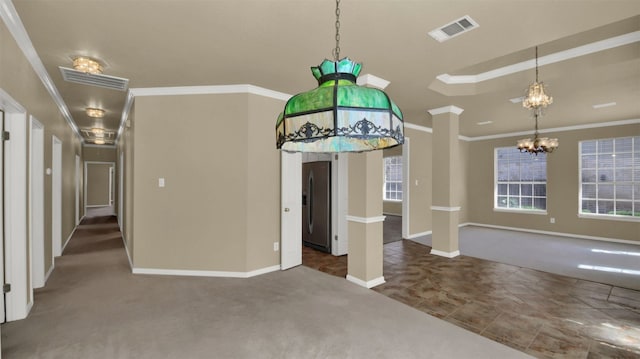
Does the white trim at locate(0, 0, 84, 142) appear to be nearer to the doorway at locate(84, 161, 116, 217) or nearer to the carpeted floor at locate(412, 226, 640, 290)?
the carpeted floor at locate(412, 226, 640, 290)

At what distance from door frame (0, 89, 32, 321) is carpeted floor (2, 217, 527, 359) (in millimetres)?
201

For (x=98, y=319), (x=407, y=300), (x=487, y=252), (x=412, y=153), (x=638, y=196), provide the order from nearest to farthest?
(x=98, y=319), (x=407, y=300), (x=487, y=252), (x=638, y=196), (x=412, y=153)

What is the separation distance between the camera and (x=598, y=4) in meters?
2.09

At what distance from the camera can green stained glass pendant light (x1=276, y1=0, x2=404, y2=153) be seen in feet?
3.73

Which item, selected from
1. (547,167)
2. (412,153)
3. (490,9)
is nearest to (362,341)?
(490,9)

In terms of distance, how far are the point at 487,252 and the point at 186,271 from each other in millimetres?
4919

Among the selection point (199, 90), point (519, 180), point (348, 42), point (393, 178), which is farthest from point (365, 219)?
point (393, 178)

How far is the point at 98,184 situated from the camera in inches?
508

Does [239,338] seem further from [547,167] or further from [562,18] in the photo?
[547,167]

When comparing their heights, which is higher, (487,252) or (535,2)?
(535,2)

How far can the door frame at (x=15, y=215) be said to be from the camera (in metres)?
2.69

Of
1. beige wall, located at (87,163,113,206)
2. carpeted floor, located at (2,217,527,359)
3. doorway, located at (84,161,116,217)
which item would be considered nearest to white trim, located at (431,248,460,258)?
carpeted floor, located at (2,217,527,359)

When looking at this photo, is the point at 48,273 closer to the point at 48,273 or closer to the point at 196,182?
the point at 48,273

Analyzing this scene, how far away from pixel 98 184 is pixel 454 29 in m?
15.0
